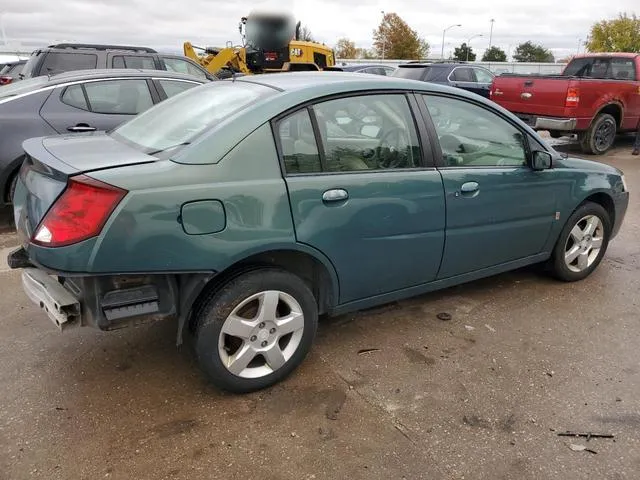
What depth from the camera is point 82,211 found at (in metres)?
2.34

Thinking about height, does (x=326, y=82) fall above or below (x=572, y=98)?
above

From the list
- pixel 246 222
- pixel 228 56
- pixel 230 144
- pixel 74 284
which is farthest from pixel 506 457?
pixel 228 56

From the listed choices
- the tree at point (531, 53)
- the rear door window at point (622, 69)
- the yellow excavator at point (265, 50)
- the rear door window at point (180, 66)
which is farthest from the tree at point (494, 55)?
the rear door window at point (180, 66)

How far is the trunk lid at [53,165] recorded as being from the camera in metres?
2.48

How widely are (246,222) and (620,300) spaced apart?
122 inches

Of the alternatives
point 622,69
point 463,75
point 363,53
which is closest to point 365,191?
point 622,69

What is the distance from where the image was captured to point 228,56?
17.5 metres

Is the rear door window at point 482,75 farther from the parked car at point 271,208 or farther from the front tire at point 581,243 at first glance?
the parked car at point 271,208

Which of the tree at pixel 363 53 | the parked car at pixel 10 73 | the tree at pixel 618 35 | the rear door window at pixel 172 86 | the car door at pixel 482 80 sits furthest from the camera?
the tree at pixel 363 53

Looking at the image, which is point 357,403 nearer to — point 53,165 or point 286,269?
point 286,269

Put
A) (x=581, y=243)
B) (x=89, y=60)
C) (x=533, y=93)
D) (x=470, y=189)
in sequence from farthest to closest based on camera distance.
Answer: (x=533, y=93), (x=89, y=60), (x=581, y=243), (x=470, y=189)

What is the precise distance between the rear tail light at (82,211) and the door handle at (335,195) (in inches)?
40.0

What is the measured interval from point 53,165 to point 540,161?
308cm

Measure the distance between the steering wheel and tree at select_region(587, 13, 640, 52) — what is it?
1600 inches
